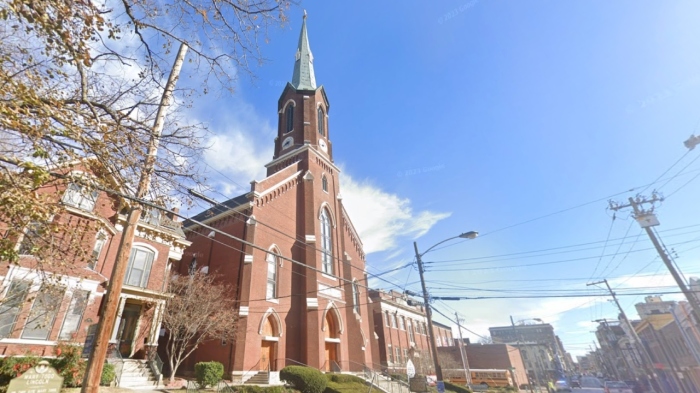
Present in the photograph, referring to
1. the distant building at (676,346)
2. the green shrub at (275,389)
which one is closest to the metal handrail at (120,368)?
the green shrub at (275,389)

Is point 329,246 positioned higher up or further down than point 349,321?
higher up

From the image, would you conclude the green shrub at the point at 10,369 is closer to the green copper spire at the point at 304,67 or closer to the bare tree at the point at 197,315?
the bare tree at the point at 197,315

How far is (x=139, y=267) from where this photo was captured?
18.1m

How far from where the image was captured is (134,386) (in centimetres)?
1414

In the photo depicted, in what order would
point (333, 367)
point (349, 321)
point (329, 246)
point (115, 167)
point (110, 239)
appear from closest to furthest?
1. point (115, 167)
2. point (110, 239)
3. point (333, 367)
4. point (349, 321)
5. point (329, 246)

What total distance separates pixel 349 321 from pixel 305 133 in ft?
58.9

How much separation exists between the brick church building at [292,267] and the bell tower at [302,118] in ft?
0.49

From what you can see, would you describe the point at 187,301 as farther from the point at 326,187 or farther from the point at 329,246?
the point at 326,187

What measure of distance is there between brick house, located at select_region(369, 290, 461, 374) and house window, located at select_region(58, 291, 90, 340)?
82.9ft

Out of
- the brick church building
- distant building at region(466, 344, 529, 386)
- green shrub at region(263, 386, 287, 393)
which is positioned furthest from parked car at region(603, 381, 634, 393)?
green shrub at region(263, 386, 287, 393)

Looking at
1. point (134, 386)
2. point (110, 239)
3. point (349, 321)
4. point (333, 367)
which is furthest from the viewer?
point (349, 321)

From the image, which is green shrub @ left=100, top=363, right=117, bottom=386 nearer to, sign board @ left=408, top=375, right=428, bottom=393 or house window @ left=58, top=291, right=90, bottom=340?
house window @ left=58, top=291, right=90, bottom=340

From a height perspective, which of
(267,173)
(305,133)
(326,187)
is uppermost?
(305,133)

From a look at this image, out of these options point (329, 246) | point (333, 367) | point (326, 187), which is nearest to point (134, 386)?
point (333, 367)
